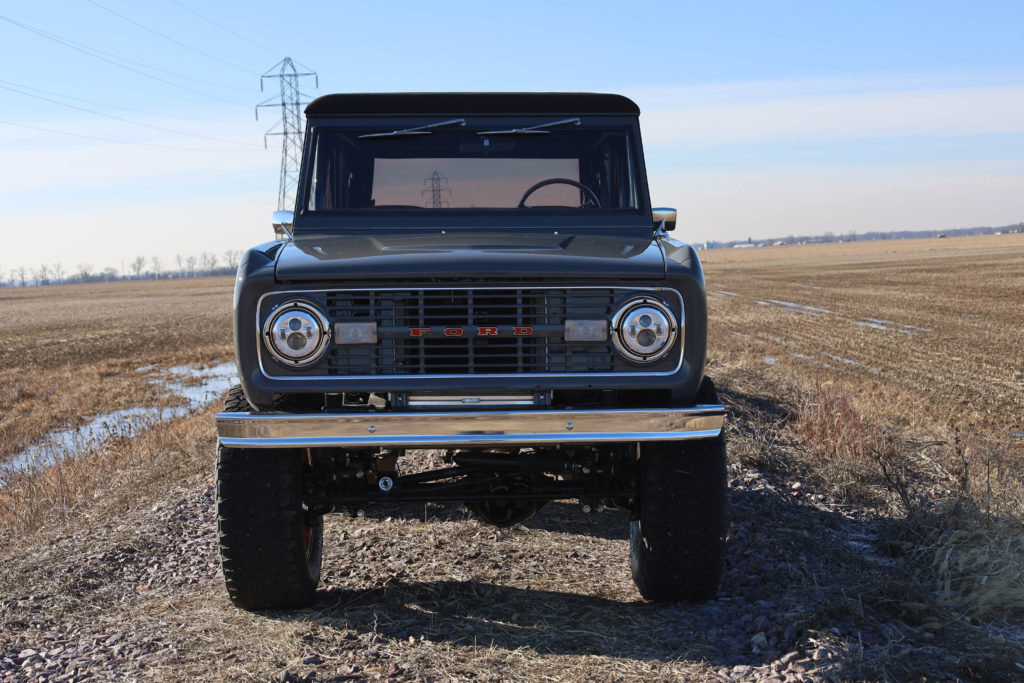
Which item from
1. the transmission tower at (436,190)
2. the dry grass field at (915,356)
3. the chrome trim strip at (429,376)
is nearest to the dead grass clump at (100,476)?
the transmission tower at (436,190)

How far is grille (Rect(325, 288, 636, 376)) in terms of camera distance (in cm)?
366

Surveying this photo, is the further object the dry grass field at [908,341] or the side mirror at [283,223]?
the dry grass field at [908,341]

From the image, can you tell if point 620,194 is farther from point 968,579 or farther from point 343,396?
point 968,579

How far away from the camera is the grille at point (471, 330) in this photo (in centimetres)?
366

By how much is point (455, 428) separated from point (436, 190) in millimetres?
1951

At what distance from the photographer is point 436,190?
200 inches

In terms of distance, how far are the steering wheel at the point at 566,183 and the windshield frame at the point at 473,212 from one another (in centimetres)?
10

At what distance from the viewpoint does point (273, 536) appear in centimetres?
396

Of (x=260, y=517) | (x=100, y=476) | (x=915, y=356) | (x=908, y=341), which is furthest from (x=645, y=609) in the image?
(x=908, y=341)

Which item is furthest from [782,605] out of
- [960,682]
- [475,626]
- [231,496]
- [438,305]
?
[231,496]

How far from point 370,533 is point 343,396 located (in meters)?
1.98

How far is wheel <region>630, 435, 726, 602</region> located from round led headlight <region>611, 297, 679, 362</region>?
50 cm

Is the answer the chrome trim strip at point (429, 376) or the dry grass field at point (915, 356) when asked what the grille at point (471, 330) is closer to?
the chrome trim strip at point (429, 376)

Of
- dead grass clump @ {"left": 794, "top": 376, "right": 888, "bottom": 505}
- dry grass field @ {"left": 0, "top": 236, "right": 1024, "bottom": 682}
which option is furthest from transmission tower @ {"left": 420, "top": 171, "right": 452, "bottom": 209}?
dead grass clump @ {"left": 794, "top": 376, "right": 888, "bottom": 505}
